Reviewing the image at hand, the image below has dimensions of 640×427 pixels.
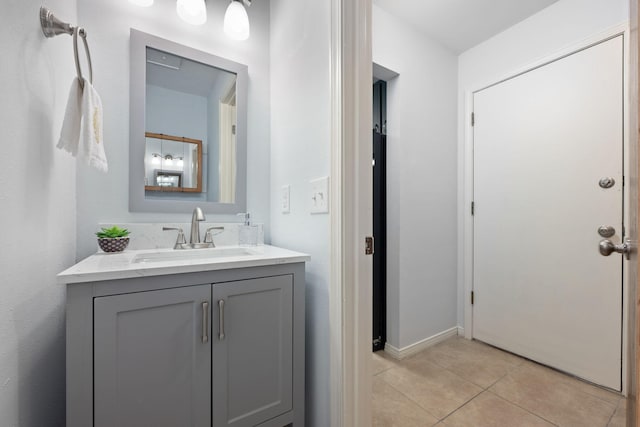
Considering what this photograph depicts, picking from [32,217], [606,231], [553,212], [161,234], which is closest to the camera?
[32,217]

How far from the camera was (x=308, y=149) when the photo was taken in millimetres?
1191

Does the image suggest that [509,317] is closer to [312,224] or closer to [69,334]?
[312,224]

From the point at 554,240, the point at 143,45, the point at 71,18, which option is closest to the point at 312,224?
the point at 143,45

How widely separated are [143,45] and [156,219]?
84 cm

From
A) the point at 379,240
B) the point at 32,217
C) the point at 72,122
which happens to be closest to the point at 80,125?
the point at 72,122

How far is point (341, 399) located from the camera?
95 centimetres

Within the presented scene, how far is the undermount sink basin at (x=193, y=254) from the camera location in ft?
3.87

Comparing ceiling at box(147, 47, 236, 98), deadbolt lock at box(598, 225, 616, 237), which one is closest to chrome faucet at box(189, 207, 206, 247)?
ceiling at box(147, 47, 236, 98)

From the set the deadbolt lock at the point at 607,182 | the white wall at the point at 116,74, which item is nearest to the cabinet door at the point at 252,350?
the white wall at the point at 116,74

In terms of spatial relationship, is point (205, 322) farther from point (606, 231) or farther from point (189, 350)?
point (606, 231)

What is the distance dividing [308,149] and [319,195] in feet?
0.81

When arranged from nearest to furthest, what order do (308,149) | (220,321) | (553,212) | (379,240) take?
1. (220,321)
2. (308,149)
3. (553,212)
4. (379,240)

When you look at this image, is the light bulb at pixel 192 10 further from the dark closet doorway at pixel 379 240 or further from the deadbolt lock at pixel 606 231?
the deadbolt lock at pixel 606 231

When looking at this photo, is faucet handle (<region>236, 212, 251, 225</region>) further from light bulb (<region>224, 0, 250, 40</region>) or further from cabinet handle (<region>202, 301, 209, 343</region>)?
light bulb (<region>224, 0, 250, 40</region>)
